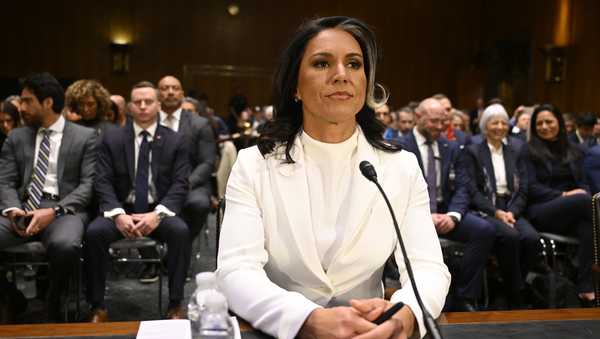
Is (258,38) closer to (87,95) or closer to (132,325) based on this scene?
(87,95)

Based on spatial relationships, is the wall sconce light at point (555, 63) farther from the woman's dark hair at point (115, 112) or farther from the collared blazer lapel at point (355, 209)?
the collared blazer lapel at point (355, 209)

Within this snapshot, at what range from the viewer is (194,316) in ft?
4.43

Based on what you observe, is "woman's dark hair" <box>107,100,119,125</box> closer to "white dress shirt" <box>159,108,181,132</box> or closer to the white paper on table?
"white dress shirt" <box>159,108,181,132</box>

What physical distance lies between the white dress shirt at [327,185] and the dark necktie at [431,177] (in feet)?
8.09

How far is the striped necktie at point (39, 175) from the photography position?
A: 383cm

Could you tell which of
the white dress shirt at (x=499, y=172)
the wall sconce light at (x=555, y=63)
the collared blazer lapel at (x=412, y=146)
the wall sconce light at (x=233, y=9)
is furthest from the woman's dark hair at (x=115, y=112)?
the wall sconce light at (x=555, y=63)

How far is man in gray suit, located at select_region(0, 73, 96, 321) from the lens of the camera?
3665 mm

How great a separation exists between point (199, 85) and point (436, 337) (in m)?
11.4

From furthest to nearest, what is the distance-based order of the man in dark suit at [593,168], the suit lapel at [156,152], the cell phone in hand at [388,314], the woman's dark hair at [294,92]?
the man in dark suit at [593,168], the suit lapel at [156,152], the woman's dark hair at [294,92], the cell phone in hand at [388,314]

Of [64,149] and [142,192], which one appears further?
[142,192]

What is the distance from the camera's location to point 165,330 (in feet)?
4.62

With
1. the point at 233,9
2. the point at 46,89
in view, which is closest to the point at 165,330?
the point at 46,89

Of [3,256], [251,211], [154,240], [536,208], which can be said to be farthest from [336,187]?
[536,208]

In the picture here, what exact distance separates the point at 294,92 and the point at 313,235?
44 centimetres
